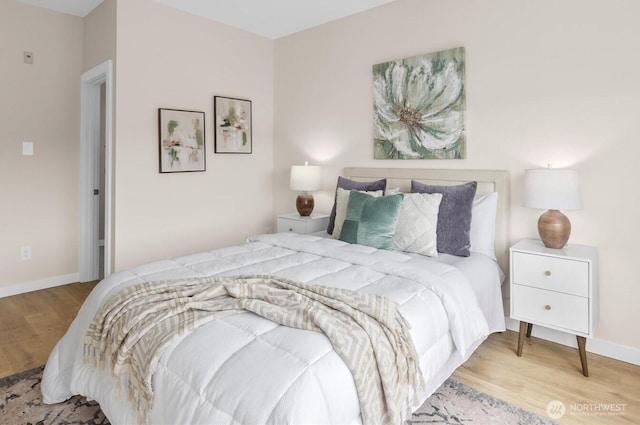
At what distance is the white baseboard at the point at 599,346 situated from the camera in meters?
2.49

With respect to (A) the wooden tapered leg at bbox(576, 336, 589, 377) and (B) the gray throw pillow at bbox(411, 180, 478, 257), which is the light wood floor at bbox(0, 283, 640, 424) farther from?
(B) the gray throw pillow at bbox(411, 180, 478, 257)

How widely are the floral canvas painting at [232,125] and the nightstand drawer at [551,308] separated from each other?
293 cm

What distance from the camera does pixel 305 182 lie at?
387cm

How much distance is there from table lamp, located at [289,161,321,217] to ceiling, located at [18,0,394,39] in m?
1.42

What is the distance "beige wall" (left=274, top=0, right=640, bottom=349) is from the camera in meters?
2.45

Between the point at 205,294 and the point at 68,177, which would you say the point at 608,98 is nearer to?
the point at 205,294

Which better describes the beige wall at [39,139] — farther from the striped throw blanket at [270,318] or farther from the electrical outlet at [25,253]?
the striped throw blanket at [270,318]

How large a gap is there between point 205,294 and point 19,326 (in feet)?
7.34

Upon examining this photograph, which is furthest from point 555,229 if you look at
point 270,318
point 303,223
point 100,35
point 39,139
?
point 39,139

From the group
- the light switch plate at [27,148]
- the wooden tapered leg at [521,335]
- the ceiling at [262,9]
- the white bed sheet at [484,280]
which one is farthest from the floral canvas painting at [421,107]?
the light switch plate at [27,148]

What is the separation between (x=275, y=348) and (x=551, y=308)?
1.86 metres

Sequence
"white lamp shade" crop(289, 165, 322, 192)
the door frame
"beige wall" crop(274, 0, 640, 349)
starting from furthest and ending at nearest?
the door frame → "white lamp shade" crop(289, 165, 322, 192) → "beige wall" crop(274, 0, 640, 349)

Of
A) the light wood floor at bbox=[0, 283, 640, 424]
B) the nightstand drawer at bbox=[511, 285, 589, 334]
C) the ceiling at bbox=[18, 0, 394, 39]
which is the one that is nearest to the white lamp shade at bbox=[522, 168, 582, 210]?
the nightstand drawer at bbox=[511, 285, 589, 334]

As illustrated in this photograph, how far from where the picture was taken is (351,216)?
2963 mm
